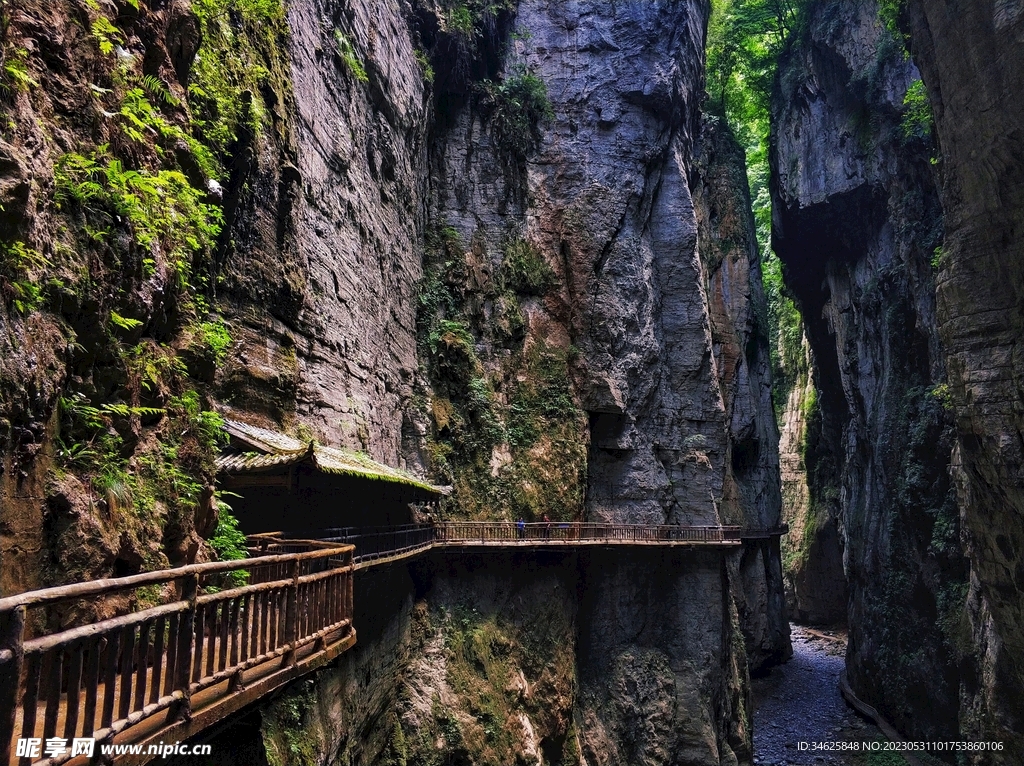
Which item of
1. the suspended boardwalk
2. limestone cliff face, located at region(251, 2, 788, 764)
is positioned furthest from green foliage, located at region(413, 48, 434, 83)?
the suspended boardwalk

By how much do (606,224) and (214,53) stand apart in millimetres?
17735

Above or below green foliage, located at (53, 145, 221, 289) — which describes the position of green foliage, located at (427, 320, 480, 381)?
above

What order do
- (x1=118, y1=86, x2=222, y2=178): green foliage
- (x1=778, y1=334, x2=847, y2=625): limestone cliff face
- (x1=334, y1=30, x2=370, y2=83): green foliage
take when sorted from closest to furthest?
(x1=118, y1=86, x2=222, y2=178): green foliage
(x1=334, y1=30, x2=370, y2=83): green foliage
(x1=778, y1=334, x2=847, y2=625): limestone cliff face

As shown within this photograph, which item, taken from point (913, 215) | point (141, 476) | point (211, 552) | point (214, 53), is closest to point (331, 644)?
point (211, 552)

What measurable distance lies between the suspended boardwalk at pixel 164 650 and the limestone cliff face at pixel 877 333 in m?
21.3

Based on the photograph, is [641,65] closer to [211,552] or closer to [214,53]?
[214,53]

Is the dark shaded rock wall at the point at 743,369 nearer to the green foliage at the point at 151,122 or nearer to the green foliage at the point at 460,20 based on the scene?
the green foliage at the point at 460,20

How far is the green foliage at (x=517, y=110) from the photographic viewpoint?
2369cm

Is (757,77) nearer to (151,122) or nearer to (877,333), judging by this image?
(877,333)

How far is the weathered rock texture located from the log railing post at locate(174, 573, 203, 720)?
1737cm

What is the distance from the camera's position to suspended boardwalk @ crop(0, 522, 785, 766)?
2.95 m

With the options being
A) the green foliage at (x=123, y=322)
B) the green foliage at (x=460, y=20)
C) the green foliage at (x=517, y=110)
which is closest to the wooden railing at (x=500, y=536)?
the green foliage at (x=123, y=322)

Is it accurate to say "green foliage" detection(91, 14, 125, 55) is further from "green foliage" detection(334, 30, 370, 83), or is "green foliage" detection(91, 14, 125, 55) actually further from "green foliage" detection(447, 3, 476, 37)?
"green foliage" detection(447, 3, 476, 37)

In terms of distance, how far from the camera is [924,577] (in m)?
22.7
